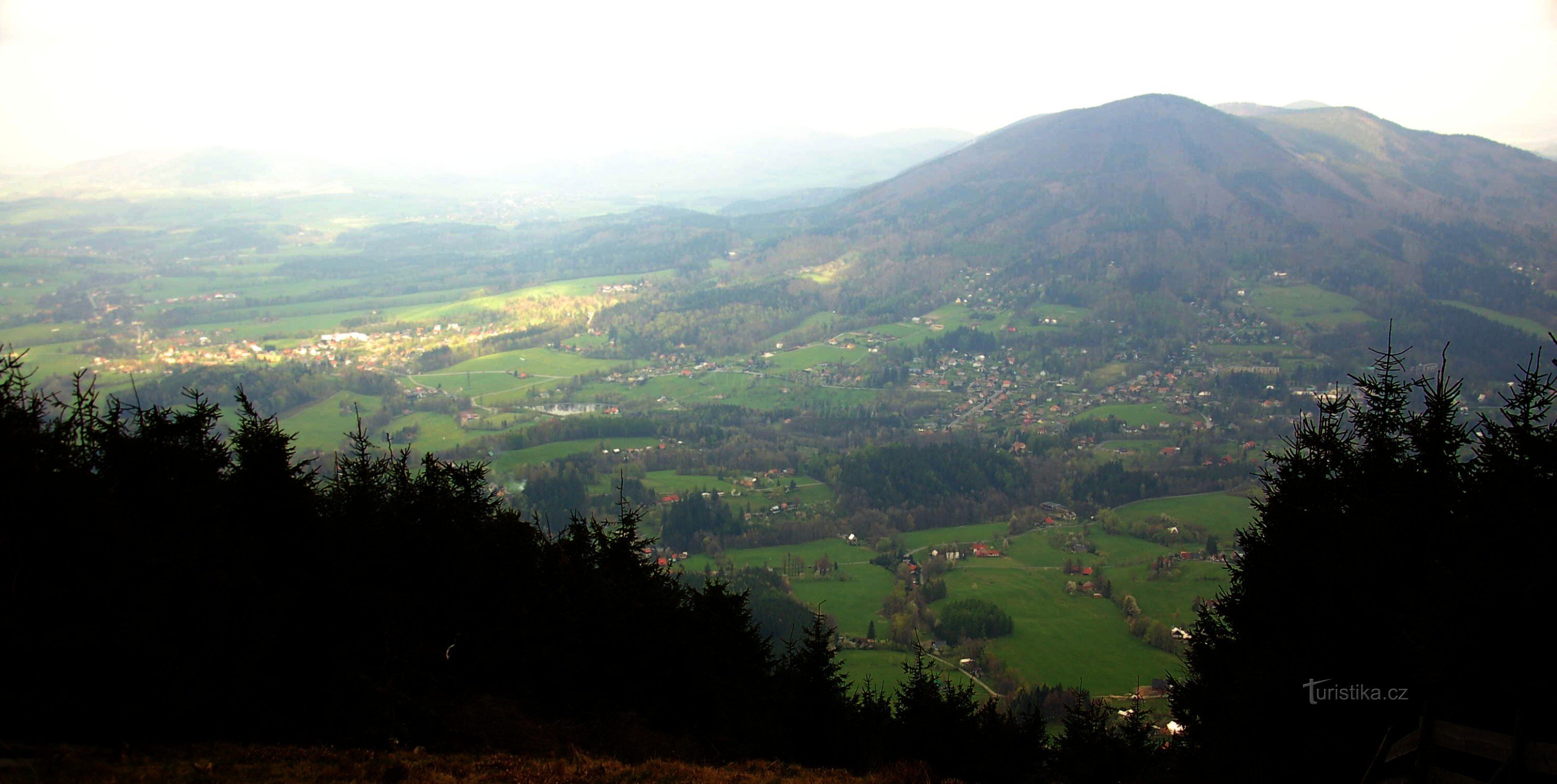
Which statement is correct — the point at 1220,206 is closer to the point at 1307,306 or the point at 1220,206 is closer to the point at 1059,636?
the point at 1307,306

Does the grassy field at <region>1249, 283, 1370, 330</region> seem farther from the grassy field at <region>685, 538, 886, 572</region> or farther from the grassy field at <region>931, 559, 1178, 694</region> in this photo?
the grassy field at <region>685, 538, 886, 572</region>

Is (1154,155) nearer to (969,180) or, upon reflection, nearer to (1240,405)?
(969,180)

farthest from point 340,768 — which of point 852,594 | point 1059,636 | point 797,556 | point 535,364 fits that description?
point 535,364

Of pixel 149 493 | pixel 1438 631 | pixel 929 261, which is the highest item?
pixel 929 261

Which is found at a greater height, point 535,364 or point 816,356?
point 535,364

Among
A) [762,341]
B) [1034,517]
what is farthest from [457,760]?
[762,341]

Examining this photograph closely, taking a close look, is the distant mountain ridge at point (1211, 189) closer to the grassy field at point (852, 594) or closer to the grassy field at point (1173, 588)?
the grassy field at point (1173, 588)
